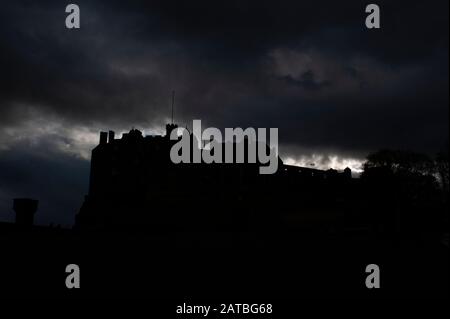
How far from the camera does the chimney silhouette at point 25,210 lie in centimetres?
1906

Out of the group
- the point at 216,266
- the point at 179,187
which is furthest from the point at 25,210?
the point at 179,187

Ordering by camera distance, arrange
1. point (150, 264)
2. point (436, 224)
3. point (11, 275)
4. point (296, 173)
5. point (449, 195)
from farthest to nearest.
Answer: point (296, 173)
point (449, 195)
point (436, 224)
point (150, 264)
point (11, 275)

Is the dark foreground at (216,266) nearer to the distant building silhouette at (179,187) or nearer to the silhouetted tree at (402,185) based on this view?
the distant building silhouette at (179,187)

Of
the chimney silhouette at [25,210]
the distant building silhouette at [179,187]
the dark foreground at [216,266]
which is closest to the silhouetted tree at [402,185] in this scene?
the distant building silhouette at [179,187]

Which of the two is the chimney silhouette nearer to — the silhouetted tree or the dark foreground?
the dark foreground

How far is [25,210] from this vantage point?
19.2m

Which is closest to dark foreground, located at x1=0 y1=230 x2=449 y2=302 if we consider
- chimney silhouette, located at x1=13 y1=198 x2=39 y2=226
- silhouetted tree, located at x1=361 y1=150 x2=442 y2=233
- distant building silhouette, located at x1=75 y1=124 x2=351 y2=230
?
chimney silhouette, located at x1=13 y1=198 x2=39 y2=226

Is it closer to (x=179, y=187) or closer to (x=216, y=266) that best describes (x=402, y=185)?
(x=179, y=187)

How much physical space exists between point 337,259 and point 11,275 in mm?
11225

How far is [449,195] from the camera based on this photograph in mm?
44500

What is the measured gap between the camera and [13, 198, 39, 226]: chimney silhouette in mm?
19062
